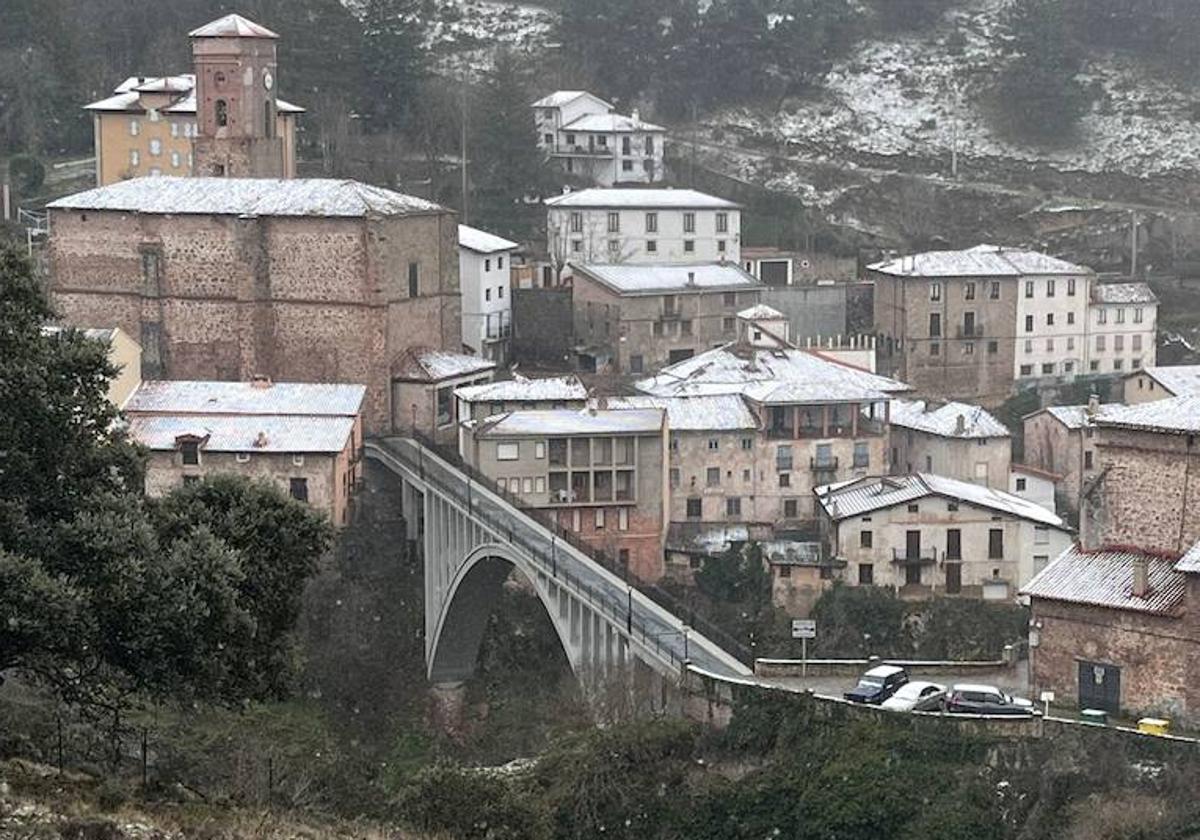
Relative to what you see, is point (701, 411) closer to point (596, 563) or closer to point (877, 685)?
point (596, 563)

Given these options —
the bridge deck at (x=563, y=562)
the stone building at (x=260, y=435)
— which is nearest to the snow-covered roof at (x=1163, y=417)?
the bridge deck at (x=563, y=562)

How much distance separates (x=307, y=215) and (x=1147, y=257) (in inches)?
1367

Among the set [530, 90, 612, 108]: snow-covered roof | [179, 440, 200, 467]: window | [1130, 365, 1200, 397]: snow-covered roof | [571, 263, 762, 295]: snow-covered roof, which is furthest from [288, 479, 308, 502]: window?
[530, 90, 612, 108]: snow-covered roof

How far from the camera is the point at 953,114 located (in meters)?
98.9

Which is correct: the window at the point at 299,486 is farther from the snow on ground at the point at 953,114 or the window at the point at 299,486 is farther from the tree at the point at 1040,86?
the tree at the point at 1040,86

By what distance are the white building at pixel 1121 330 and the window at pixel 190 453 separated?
31.4 meters

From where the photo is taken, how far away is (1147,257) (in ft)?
276

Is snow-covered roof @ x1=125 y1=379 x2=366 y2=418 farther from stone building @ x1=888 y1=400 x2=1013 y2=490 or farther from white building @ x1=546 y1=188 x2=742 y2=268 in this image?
white building @ x1=546 y1=188 x2=742 y2=268

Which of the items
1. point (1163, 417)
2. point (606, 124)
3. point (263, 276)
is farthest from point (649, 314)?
point (1163, 417)

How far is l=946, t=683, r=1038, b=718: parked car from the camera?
128 ft

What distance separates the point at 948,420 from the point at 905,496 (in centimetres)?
708

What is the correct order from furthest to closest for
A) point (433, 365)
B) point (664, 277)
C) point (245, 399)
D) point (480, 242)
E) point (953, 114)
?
point (953, 114) → point (664, 277) → point (480, 242) → point (433, 365) → point (245, 399)

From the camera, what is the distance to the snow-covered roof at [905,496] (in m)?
55.3

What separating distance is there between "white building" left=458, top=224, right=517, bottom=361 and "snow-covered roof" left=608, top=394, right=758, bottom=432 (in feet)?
33.5
